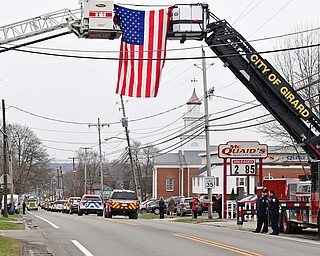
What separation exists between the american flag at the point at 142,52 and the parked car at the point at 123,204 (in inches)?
684

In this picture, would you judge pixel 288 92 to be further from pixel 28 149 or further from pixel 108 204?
pixel 28 149

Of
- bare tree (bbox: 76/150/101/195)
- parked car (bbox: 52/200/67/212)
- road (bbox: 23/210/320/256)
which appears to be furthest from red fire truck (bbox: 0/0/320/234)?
bare tree (bbox: 76/150/101/195)

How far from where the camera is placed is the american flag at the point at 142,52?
23188 millimetres

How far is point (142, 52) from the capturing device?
23.4 meters

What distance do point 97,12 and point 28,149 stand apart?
7305cm

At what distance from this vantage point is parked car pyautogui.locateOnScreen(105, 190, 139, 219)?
131 feet

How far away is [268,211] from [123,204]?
1637 centimetres

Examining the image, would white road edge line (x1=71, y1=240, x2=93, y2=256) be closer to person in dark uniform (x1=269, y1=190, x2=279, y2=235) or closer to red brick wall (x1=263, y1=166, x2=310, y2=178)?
person in dark uniform (x1=269, y1=190, x2=279, y2=235)

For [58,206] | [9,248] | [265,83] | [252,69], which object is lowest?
[58,206]

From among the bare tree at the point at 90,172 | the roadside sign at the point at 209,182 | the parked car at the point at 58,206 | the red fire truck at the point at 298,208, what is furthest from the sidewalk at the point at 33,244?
the bare tree at the point at 90,172

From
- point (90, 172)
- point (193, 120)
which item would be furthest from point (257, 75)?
point (90, 172)

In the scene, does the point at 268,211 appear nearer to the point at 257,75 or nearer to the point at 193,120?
the point at 257,75

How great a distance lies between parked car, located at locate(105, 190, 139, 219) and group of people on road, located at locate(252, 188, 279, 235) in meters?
15.6

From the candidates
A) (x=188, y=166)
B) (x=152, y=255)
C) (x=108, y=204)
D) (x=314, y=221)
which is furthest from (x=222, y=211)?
(x=188, y=166)
